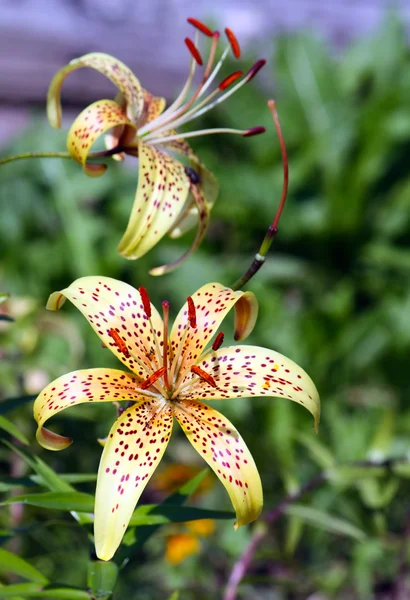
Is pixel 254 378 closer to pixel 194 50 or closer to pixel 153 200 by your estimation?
pixel 153 200

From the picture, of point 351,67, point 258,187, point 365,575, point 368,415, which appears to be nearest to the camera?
point 365,575

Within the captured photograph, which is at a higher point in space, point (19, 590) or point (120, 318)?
point (120, 318)

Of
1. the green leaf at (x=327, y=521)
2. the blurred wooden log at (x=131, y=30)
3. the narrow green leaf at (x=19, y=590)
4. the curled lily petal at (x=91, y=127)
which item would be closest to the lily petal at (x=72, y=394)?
the narrow green leaf at (x=19, y=590)

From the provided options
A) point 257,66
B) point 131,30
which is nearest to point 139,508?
point 257,66

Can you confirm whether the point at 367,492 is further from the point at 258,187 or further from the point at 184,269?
the point at 258,187

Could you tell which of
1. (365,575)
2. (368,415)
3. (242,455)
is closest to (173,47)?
(368,415)

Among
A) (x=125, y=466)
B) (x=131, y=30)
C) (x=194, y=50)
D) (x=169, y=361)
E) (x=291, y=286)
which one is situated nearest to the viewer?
(x=125, y=466)
